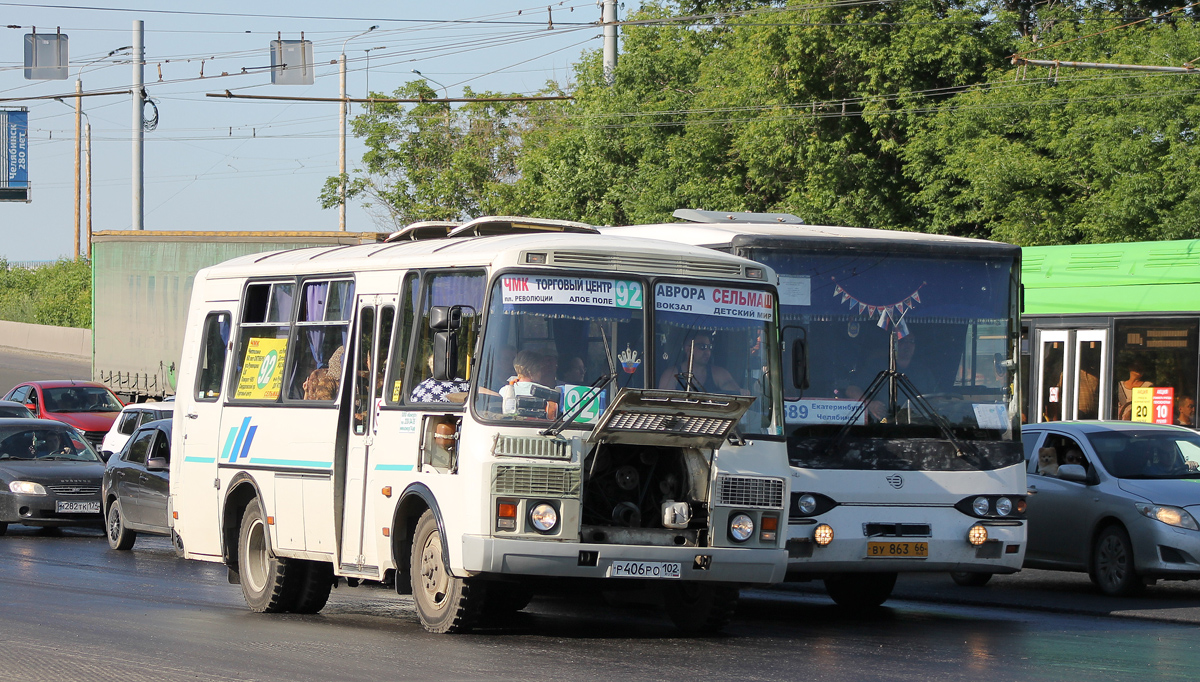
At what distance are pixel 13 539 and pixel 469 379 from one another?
12599 mm

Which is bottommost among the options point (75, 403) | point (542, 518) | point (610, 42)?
point (75, 403)

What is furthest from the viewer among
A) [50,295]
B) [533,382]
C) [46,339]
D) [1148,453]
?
[50,295]

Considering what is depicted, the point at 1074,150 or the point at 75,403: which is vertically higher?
the point at 1074,150

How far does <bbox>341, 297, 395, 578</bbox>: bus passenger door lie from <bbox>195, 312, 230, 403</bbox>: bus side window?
2336 mm

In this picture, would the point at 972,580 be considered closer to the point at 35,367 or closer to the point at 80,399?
the point at 80,399

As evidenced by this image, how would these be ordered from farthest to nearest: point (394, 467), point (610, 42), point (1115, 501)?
point (610, 42) < point (1115, 501) < point (394, 467)

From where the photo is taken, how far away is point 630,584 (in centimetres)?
1054

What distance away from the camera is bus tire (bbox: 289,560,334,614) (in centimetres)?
1227

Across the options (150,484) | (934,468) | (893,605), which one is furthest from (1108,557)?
(150,484)

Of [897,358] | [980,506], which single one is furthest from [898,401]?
[980,506]

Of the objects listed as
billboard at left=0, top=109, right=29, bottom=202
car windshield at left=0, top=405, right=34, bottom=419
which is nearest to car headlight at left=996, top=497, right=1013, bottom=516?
car windshield at left=0, top=405, right=34, bottom=419

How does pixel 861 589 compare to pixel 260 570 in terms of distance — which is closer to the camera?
pixel 260 570

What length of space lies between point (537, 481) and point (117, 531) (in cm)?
1133

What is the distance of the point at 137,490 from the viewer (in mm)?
18844
